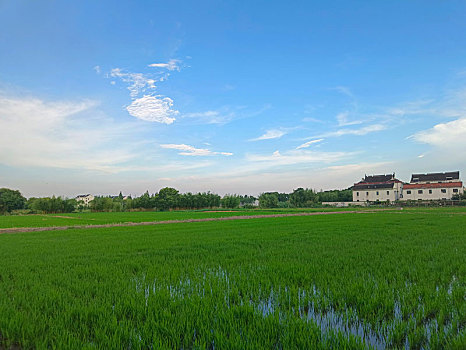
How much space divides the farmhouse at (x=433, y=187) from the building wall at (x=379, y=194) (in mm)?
1515

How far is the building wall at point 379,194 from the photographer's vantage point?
55656 mm

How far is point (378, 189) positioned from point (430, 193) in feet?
29.5

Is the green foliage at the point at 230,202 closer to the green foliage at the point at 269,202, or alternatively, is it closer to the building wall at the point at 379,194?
the green foliage at the point at 269,202

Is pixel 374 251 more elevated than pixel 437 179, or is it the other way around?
pixel 437 179

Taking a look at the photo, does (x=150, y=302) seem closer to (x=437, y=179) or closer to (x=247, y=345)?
(x=247, y=345)

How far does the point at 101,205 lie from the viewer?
5844 centimetres

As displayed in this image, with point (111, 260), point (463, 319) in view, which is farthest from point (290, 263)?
point (111, 260)

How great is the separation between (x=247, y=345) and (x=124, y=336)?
1322 millimetres

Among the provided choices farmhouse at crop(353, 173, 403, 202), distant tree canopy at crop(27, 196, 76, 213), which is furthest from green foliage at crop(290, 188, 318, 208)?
distant tree canopy at crop(27, 196, 76, 213)

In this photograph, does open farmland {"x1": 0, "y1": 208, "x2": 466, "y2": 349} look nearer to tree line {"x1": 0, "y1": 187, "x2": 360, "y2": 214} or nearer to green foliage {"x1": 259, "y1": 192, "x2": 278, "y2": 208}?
tree line {"x1": 0, "y1": 187, "x2": 360, "y2": 214}

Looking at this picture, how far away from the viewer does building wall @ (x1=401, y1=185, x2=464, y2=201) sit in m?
50.2

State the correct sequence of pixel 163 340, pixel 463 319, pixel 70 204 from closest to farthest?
1. pixel 163 340
2. pixel 463 319
3. pixel 70 204

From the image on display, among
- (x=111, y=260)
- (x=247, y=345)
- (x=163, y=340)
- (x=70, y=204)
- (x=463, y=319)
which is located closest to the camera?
(x=247, y=345)

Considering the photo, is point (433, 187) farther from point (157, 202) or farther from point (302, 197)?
point (157, 202)
